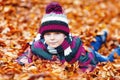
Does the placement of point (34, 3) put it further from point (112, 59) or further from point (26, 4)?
point (112, 59)

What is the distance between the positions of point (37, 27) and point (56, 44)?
75.1 inches

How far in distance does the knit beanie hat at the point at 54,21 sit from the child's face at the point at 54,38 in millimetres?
49

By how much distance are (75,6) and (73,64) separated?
3.70 metres

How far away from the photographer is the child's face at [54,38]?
5.14 meters

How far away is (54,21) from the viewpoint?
205 inches

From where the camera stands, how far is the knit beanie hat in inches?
204

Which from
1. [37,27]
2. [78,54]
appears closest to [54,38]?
[78,54]

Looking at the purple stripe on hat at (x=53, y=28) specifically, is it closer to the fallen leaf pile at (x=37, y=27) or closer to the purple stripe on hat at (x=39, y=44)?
the purple stripe on hat at (x=39, y=44)

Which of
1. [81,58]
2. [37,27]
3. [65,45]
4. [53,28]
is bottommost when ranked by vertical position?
[81,58]

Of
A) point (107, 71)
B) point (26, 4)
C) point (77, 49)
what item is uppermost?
point (26, 4)

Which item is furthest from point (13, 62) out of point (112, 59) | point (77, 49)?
point (112, 59)

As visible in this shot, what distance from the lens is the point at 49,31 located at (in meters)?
5.17

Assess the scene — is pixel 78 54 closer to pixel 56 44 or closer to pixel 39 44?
pixel 56 44

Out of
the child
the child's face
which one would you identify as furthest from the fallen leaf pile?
the child's face
